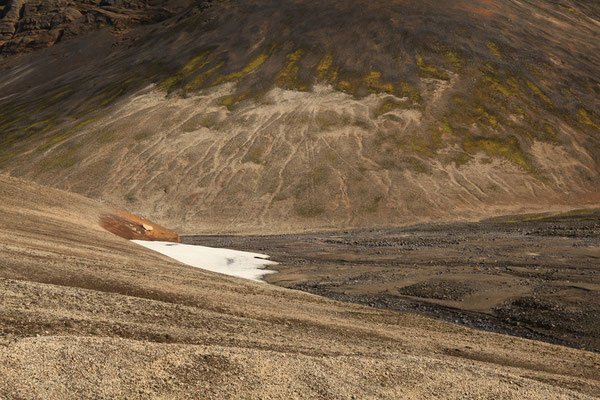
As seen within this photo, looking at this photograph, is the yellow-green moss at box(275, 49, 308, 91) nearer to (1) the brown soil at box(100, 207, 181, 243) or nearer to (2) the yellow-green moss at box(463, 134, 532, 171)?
(2) the yellow-green moss at box(463, 134, 532, 171)

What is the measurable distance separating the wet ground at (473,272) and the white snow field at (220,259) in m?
1.28

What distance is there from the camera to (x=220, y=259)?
116ft

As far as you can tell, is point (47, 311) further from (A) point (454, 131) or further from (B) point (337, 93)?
(B) point (337, 93)

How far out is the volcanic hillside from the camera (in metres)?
65.9

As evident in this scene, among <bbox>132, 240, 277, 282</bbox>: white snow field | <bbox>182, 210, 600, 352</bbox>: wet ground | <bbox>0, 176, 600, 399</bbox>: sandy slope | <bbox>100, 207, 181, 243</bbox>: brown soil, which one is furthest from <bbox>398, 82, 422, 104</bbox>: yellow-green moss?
<bbox>0, 176, 600, 399</bbox>: sandy slope

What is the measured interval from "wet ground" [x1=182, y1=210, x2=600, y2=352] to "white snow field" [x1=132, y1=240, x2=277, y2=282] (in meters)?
1.28

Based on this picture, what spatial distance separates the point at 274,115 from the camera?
8050 cm

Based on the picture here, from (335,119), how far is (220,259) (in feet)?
151

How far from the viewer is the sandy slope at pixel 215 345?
971 cm

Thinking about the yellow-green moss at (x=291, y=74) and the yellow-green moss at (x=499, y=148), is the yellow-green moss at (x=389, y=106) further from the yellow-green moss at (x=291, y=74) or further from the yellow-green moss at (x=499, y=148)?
the yellow-green moss at (x=291, y=74)

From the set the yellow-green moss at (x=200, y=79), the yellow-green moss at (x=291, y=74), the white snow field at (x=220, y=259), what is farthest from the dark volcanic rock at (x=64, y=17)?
the white snow field at (x=220, y=259)

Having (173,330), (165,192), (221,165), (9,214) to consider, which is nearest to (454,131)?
(221,165)

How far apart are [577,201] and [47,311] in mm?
64296

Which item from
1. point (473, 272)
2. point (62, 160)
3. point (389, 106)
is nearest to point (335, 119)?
point (389, 106)
